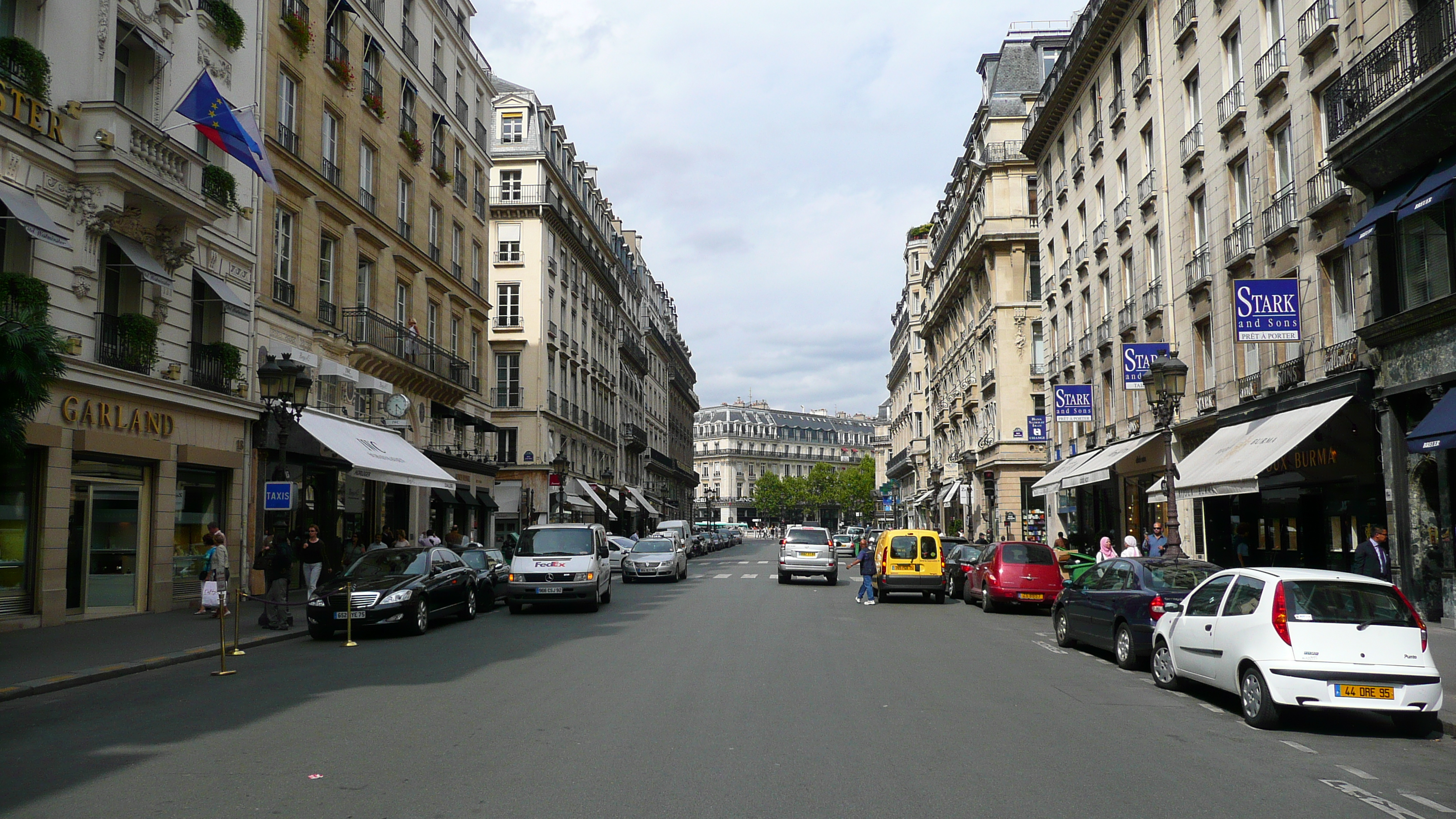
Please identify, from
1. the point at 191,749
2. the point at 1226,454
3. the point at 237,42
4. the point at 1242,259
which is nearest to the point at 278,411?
the point at 237,42

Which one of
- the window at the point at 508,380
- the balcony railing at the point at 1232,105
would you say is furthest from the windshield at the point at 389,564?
the window at the point at 508,380

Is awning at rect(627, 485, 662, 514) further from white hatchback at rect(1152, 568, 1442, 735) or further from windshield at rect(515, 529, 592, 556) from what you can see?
white hatchback at rect(1152, 568, 1442, 735)

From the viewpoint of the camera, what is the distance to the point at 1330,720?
986 cm

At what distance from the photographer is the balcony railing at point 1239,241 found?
22.8 meters

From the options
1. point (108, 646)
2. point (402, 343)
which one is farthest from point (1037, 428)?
point (108, 646)

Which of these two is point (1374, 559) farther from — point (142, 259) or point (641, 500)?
point (641, 500)

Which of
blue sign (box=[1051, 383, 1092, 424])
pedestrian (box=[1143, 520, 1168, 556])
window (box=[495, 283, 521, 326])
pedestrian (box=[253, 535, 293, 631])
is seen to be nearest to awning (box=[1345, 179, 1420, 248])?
pedestrian (box=[1143, 520, 1168, 556])

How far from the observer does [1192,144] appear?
26.4 meters

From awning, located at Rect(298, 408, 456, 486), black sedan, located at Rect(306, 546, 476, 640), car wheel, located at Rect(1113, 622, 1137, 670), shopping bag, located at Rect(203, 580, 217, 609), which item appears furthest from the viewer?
awning, located at Rect(298, 408, 456, 486)

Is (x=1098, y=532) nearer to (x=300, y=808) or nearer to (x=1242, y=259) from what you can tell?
(x=1242, y=259)

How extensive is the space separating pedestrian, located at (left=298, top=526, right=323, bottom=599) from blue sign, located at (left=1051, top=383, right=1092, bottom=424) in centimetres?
2177

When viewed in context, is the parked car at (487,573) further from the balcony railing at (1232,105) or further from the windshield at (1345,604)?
the balcony railing at (1232,105)

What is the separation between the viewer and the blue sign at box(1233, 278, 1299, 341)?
19.2 meters

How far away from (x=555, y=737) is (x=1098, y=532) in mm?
30920
